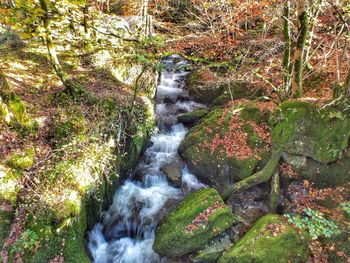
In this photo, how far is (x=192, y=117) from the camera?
1148 centimetres

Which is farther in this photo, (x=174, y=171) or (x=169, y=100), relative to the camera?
(x=169, y=100)

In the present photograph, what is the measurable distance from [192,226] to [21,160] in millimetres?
4444

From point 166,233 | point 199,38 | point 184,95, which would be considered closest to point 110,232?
point 166,233

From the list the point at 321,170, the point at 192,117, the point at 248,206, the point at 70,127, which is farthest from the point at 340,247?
the point at 70,127

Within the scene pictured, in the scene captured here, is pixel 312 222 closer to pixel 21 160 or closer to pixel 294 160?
pixel 294 160

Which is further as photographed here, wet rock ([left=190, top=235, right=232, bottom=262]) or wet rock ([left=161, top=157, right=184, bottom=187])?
wet rock ([left=161, top=157, right=184, bottom=187])

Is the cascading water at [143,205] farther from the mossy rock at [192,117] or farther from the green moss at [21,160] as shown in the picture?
the green moss at [21,160]

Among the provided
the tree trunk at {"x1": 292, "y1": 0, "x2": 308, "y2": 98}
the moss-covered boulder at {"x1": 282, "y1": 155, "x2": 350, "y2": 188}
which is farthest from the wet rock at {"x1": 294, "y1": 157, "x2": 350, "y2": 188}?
the tree trunk at {"x1": 292, "y1": 0, "x2": 308, "y2": 98}

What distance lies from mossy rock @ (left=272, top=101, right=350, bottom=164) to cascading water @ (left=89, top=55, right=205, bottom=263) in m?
3.34

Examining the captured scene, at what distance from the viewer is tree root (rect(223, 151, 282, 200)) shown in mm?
7727

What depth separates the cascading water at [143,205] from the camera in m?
7.09

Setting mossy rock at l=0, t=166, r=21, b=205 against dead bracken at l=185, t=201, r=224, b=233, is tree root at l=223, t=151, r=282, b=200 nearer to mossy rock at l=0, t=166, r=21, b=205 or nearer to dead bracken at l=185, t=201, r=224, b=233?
dead bracken at l=185, t=201, r=224, b=233

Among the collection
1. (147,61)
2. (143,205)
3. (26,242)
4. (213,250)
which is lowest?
(143,205)

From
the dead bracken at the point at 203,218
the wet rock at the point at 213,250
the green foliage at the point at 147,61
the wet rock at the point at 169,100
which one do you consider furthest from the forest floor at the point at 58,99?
the wet rock at the point at 169,100
